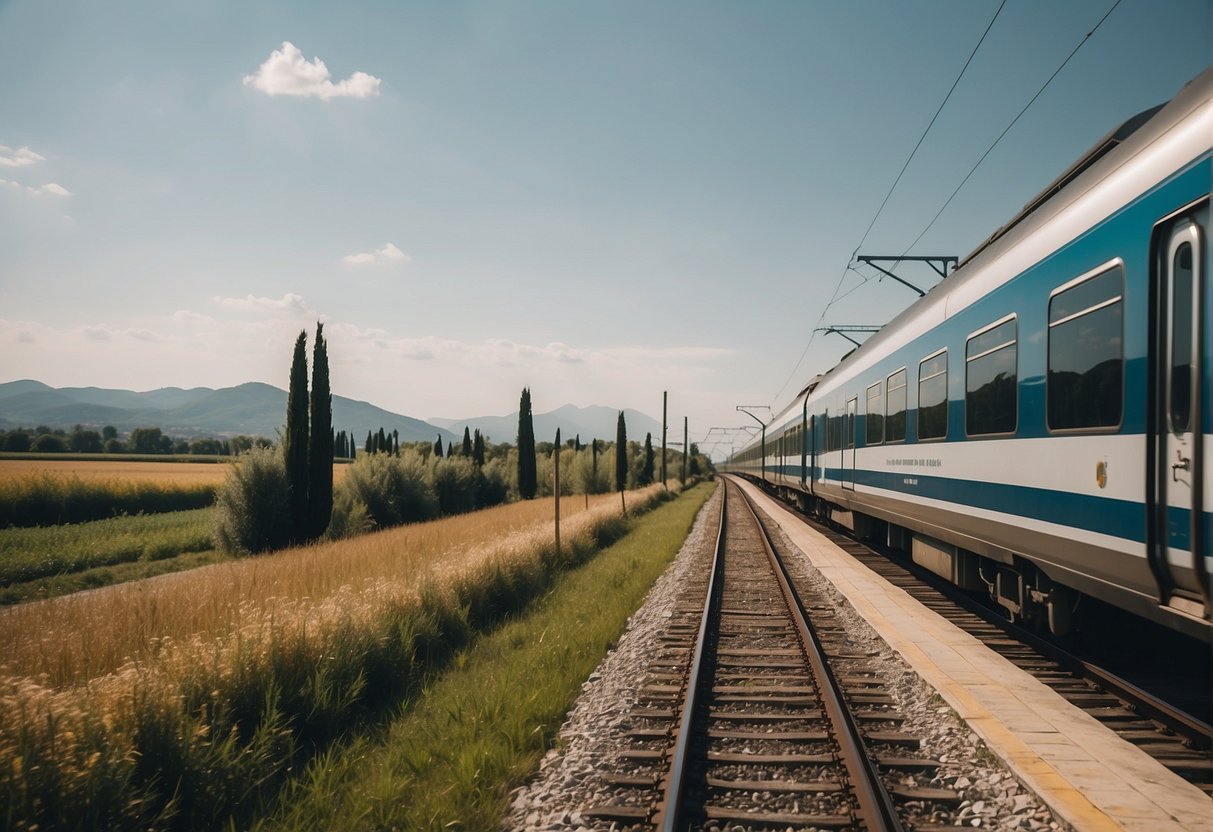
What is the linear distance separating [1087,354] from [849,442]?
30.6 ft

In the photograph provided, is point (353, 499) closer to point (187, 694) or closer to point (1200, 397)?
point (187, 694)

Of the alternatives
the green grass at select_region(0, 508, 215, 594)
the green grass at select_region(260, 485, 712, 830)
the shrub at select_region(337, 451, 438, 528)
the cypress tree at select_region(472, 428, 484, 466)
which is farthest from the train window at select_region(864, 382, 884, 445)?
the cypress tree at select_region(472, 428, 484, 466)

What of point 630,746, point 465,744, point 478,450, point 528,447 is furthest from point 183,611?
point 478,450

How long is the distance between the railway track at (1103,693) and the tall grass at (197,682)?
5855 millimetres

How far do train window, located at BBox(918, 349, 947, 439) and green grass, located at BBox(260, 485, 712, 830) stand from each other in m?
4.73

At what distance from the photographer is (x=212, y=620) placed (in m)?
6.73

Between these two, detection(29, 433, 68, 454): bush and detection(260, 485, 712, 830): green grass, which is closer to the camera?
detection(260, 485, 712, 830): green grass

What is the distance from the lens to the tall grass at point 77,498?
23516 mm

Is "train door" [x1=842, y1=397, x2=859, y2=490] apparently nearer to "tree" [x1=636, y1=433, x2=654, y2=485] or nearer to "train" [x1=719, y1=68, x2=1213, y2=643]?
"train" [x1=719, y1=68, x2=1213, y2=643]

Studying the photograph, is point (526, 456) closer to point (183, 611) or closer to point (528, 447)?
point (528, 447)

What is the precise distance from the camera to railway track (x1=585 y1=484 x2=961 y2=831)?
3.94 meters

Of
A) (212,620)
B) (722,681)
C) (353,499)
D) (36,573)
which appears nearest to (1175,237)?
(722,681)

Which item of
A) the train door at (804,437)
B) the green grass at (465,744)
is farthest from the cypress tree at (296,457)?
the train door at (804,437)

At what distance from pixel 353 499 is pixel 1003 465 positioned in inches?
937
